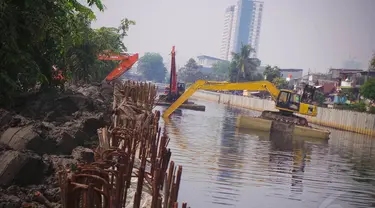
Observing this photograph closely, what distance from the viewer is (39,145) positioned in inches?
344

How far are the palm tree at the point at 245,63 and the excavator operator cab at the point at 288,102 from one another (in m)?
49.2

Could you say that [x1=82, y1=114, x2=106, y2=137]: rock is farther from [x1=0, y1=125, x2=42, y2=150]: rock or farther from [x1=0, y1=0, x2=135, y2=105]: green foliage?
[x1=0, y1=125, x2=42, y2=150]: rock

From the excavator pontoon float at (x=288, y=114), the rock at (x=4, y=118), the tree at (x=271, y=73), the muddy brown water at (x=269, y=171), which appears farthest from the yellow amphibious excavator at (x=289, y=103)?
the tree at (x=271, y=73)

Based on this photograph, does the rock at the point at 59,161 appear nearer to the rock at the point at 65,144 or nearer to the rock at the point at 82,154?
the rock at the point at 82,154

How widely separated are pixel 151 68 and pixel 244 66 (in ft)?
179

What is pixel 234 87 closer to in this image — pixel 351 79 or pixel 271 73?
pixel 351 79

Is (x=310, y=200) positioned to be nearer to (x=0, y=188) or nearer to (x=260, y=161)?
(x=260, y=161)

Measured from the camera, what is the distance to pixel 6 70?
8.59m

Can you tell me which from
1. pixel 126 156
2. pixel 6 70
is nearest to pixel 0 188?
pixel 126 156

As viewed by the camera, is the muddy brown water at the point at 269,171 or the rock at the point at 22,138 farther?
the muddy brown water at the point at 269,171

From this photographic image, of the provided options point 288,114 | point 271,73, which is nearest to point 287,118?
point 288,114

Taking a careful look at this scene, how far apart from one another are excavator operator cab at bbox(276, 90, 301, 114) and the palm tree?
1937 inches

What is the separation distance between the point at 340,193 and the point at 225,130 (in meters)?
15.7

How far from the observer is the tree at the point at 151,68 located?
419 feet
